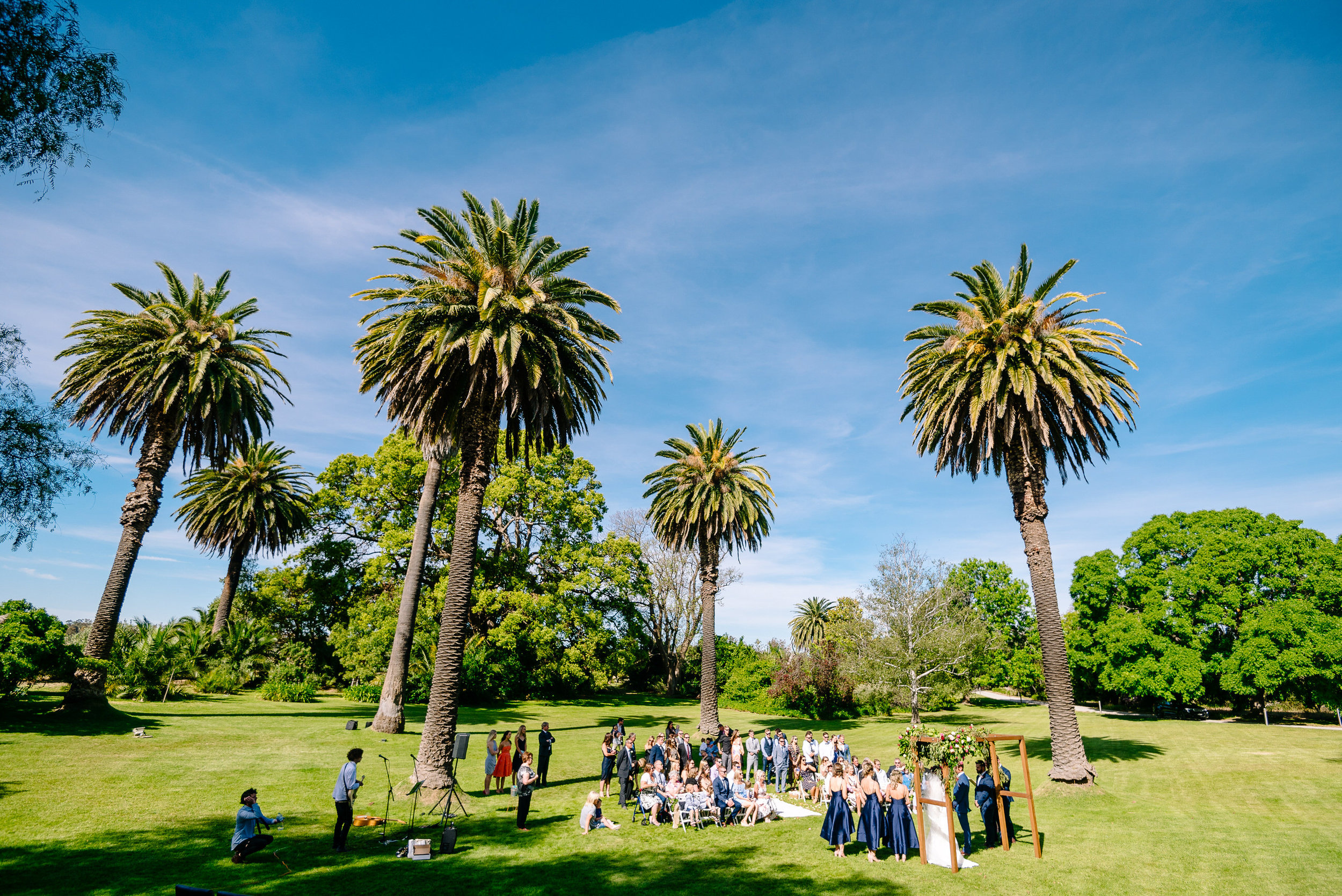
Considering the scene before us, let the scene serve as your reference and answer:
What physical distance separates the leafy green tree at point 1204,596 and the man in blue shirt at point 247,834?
1920 inches

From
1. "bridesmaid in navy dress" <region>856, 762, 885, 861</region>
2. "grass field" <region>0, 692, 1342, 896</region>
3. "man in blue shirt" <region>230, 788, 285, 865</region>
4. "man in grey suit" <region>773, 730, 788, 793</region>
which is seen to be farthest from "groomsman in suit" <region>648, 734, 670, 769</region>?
"man in blue shirt" <region>230, 788, 285, 865</region>

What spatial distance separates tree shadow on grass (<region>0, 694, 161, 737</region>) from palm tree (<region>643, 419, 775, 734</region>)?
2370 cm

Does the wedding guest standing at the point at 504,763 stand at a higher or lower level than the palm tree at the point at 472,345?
lower

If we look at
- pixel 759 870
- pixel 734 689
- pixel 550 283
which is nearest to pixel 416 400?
pixel 550 283

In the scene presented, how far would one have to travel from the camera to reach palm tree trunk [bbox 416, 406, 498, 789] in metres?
16.0

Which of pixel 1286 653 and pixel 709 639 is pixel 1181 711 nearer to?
pixel 1286 653

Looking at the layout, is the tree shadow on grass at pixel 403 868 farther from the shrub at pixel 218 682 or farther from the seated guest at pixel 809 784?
the shrub at pixel 218 682

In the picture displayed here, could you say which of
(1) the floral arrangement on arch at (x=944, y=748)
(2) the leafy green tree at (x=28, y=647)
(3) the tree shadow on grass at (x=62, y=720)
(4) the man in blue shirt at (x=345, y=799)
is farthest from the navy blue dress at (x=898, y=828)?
(2) the leafy green tree at (x=28, y=647)

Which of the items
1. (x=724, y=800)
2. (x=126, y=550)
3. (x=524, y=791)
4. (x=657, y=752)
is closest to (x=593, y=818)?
(x=524, y=791)

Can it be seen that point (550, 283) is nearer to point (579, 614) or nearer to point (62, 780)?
point (62, 780)

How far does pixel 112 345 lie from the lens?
945 inches

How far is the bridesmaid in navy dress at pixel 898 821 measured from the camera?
13.5 m

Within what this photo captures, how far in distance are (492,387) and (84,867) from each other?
40.7 ft

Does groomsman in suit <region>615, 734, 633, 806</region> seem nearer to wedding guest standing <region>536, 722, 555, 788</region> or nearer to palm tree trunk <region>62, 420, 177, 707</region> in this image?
wedding guest standing <region>536, 722, 555, 788</region>
